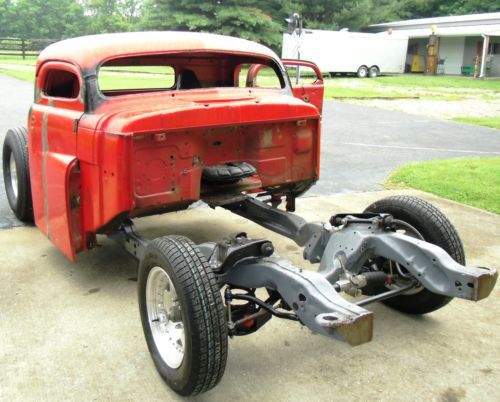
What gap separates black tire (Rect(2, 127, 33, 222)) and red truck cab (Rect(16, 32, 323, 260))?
2.08 feet

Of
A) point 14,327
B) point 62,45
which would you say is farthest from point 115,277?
point 62,45

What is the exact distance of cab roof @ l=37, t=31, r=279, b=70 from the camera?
12.9 feet

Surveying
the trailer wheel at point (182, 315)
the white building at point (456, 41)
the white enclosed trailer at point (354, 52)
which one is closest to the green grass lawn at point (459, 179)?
the trailer wheel at point (182, 315)

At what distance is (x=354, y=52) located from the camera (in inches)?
1304

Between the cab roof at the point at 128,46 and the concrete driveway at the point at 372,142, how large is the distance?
2.00 meters

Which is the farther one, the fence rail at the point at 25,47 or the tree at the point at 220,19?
the fence rail at the point at 25,47

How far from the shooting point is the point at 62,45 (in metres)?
4.34

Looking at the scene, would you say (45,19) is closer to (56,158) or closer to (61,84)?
(61,84)

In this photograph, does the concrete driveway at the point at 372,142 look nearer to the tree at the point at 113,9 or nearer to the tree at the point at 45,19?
the tree at the point at 45,19

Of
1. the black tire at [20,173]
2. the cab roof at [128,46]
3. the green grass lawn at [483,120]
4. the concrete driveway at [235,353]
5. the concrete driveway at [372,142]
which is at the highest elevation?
the cab roof at [128,46]

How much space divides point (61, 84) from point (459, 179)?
17.3 feet

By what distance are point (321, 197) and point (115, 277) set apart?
122 inches

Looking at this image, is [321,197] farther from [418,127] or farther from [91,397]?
[418,127]

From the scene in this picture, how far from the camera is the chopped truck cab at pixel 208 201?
2.71 meters
